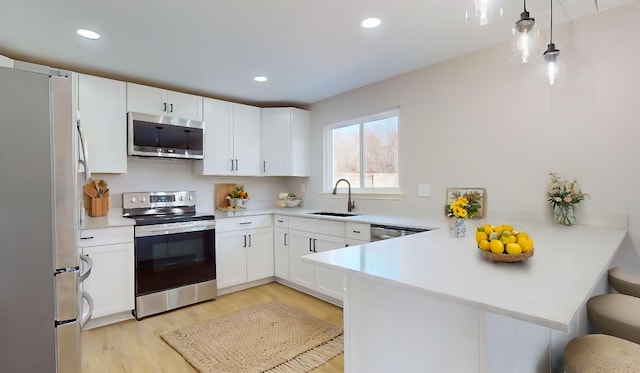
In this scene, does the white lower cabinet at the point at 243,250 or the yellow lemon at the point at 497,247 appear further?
the white lower cabinet at the point at 243,250

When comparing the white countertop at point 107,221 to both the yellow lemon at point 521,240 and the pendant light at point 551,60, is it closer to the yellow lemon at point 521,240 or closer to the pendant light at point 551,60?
the yellow lemon at point 521,240

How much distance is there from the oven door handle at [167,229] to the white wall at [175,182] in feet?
2.27

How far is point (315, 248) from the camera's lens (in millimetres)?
3385

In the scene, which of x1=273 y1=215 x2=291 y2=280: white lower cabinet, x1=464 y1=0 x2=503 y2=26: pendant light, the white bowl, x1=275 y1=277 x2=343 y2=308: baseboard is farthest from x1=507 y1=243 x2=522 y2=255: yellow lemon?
the white bowl

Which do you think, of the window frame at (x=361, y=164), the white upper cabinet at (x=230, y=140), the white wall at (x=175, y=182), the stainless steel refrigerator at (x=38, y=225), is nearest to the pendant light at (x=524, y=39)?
the window frame at (x=361, y=164)

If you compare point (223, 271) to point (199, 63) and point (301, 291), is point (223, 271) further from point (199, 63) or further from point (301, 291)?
Result: point (199, 63)

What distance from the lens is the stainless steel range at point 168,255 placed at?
2.93 m

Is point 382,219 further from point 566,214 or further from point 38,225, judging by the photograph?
point 38,225

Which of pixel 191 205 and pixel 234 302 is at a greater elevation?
pixel 191 205

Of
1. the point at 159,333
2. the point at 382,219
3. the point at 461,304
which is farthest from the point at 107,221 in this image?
the point at 461,304

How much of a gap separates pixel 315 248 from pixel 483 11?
2612 mm

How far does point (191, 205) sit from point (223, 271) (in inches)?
37.0

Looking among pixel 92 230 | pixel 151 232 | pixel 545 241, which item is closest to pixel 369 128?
pixel 545 241

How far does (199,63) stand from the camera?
288 cm
